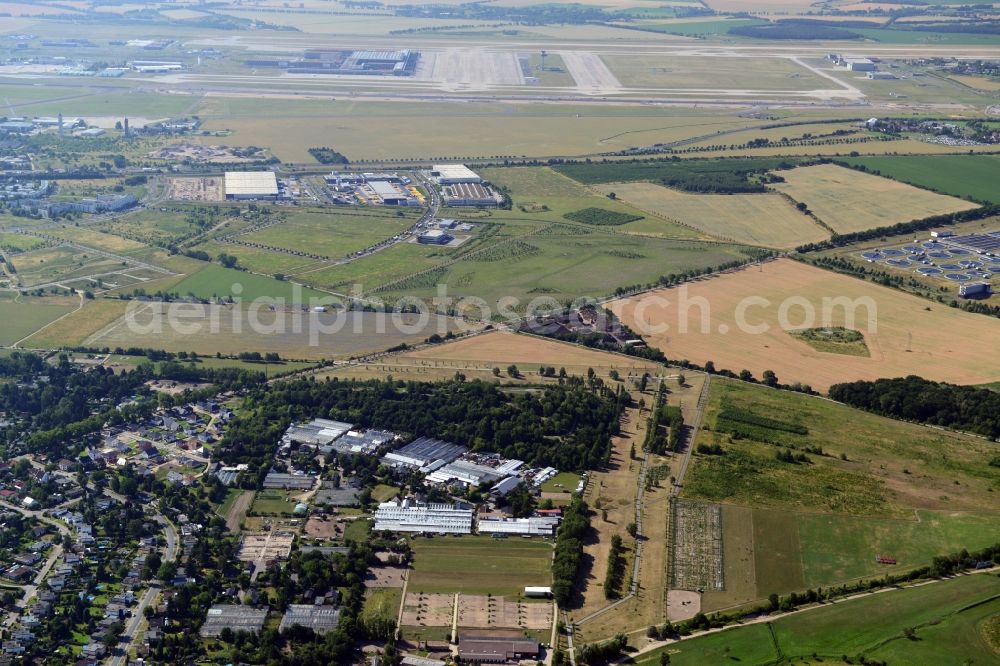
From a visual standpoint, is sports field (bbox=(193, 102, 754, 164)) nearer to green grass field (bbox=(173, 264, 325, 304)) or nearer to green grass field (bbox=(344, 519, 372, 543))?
green grass field (bbox=(173, 264, 325, 304))

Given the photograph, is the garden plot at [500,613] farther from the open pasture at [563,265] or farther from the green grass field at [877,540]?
the open pasture at [563,265]

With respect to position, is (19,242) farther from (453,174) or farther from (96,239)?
(453,174)

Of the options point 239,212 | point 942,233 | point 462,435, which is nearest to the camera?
point 462,435

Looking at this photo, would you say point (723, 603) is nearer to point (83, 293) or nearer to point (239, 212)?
point (83, 293)

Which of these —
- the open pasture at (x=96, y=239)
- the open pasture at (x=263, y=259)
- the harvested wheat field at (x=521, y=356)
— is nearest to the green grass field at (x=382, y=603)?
the harvested wheat field at (x=521, y=356)

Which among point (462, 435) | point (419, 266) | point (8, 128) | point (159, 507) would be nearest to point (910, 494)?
point (462, 435)

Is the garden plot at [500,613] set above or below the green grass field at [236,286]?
below

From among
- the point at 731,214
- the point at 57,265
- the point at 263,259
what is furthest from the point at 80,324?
the point at 731,214
